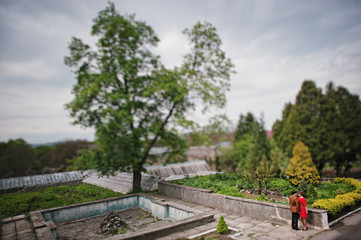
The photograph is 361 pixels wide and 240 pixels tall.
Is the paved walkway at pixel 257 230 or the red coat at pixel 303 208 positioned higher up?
the red coat at pixel 303 208

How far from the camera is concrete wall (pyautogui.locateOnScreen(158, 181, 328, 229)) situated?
815cm

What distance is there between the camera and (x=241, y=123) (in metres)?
38.5

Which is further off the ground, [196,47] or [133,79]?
[196,47]

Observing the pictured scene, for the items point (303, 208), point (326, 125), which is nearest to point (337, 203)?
point (303, 208)

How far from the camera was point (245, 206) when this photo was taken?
10211mm

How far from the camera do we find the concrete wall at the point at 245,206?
26.7 ft

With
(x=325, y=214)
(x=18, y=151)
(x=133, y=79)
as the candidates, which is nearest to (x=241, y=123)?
(x=133, y=79)

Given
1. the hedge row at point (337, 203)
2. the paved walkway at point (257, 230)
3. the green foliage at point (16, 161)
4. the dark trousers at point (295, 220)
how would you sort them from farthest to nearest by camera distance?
the green foliage at point (16, 161), the hedge row at point (337, 203), the dark trousers at point (295, 220), the paved walkway at point (257, 230)

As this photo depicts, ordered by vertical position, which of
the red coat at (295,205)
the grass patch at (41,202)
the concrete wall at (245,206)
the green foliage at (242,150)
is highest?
the green foliage at (242,150)

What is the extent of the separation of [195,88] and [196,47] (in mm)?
3591

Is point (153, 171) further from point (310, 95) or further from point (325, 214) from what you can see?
point (310, 95)

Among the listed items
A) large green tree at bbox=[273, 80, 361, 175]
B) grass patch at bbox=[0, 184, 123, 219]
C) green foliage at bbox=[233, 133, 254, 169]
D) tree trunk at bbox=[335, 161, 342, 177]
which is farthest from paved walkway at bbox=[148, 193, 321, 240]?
green foliage at bbox=[233, 133, 254, 169]

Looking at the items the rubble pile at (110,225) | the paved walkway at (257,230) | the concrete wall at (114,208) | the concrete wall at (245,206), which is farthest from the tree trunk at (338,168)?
the rubble pile at (110,225)

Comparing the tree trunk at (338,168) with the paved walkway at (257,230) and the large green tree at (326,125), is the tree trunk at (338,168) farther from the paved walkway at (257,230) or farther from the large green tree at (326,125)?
the paved walkway at (257,230)
